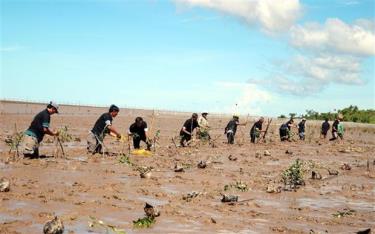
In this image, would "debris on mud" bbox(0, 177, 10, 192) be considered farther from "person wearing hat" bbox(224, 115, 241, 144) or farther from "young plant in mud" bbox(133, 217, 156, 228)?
"person wearing hat" bbox(224, 115, 241, 144)

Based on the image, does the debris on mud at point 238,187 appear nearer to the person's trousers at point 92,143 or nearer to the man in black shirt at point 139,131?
the person's trousers at point 92,143

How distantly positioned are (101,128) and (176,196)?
5771 millimetres

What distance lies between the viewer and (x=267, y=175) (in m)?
13.5

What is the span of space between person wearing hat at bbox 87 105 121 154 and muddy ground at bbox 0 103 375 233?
0.53m

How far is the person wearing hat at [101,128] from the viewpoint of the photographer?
1459 cm

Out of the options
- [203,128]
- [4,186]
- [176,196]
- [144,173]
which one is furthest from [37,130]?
[203,128]

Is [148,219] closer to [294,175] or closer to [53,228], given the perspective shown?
[53,228]

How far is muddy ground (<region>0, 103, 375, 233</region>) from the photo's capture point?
7.52m

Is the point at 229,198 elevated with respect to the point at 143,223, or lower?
elevated

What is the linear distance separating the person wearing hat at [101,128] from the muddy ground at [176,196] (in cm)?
53

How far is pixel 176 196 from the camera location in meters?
9.73

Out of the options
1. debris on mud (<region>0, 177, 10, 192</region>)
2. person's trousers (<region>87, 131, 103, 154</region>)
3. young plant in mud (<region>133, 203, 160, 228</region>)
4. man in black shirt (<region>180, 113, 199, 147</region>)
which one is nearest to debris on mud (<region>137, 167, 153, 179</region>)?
debris on mud (<region>0, 177, 10, 192</region>)

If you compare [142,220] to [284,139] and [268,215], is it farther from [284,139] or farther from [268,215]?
[284,139]

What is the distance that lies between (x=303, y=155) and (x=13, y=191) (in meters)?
12.8
